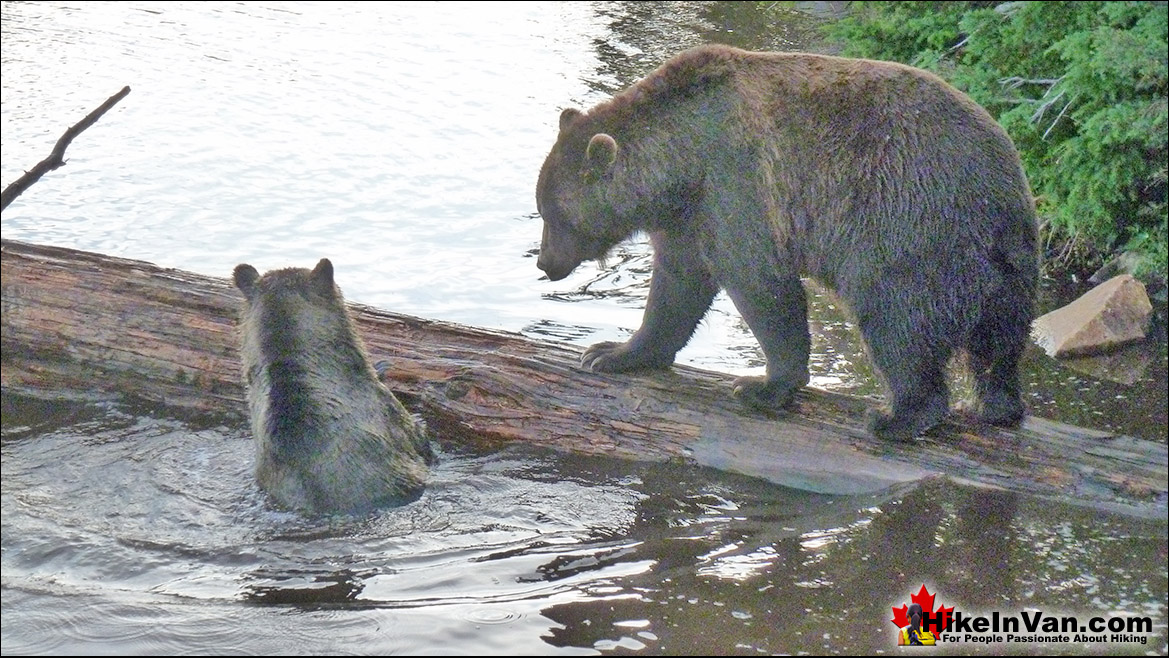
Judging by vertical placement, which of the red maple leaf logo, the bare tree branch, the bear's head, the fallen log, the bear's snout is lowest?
the red maple leaf logo

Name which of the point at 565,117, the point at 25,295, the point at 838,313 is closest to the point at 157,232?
the point at 25,295

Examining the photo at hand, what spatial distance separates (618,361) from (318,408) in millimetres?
1743

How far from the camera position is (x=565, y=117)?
6.78m

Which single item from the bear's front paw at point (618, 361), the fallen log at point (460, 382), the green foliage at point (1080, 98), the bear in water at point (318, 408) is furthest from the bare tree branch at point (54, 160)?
the green foliage at point (1080, 98)

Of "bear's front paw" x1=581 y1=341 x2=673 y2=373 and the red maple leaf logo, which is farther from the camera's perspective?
"bear's front paw" x1=581 y1=341 x2=673 y2=373

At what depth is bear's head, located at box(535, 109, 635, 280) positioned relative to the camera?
21.5ft

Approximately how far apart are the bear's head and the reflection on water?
1.26 meters

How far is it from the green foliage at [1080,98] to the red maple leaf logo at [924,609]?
351cm

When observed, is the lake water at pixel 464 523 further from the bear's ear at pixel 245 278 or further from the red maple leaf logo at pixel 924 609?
the bear's ear at pixel 245 278

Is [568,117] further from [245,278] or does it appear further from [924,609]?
[924,609]

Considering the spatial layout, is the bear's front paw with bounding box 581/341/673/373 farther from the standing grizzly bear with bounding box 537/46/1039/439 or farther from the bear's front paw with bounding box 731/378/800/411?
the bear's front paw with bounding box 731/378/800/411

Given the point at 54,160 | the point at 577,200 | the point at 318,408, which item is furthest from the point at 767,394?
the point at 54,160

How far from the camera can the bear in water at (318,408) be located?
5.61 meters

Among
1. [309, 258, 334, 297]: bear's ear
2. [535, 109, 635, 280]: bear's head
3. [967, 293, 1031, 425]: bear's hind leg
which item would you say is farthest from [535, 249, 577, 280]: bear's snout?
[967, 293, 1031, 425]: bear's hind leg
